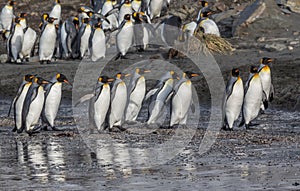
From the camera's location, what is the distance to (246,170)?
8.84 m

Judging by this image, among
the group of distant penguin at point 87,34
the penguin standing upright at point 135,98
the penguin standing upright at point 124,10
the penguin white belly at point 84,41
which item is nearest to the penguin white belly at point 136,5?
the group of distant penguin at point 87,34

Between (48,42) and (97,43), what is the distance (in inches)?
55.9

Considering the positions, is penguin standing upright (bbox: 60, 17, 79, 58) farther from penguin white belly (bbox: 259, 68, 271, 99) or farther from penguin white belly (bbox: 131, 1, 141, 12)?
penguin white belly (bbox: 259, 68, 271, 99)

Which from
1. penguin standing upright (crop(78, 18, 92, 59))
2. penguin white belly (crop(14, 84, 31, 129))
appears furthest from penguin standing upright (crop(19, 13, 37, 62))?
penguin white belly (crop(14, 84, 31, 129))

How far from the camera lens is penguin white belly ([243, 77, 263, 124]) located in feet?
43.7

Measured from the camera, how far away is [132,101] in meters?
14.2

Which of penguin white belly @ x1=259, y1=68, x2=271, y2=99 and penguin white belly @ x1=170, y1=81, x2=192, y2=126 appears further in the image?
penguin white belly @ x1=259, y1=68, x2=271, y2=99

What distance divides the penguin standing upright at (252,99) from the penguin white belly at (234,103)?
0.45 feet

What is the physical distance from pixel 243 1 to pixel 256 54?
684cm

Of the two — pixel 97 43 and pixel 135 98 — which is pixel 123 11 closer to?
pixel 97 43

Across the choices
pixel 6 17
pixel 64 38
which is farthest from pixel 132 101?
pixel 6 17

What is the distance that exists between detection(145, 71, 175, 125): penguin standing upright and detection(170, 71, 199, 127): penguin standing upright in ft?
0.56

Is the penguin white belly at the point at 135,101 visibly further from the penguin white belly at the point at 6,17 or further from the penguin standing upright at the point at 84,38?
the penguin white belly at the point at 6,17

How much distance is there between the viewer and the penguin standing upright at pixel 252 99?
43.7ft
